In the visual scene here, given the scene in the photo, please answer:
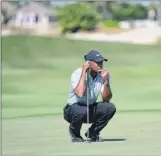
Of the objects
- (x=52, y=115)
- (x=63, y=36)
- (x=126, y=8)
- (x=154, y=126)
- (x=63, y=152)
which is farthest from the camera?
(x=63, y=36)

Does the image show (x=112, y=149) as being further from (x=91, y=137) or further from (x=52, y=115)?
(x=52, y=115)

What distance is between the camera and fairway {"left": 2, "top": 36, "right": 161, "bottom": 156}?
6295 millimetres

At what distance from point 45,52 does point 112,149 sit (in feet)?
9.33

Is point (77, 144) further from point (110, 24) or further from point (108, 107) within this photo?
point (110, 24)

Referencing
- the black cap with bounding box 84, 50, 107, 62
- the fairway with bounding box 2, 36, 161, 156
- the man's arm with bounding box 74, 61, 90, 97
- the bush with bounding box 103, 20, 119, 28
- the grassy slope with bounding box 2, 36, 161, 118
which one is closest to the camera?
the man's arm with bounding box 74, 61, 90, 97

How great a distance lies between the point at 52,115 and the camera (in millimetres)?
7277

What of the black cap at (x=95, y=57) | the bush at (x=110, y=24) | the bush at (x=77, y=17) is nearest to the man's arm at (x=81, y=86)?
the black cap at (x=95, y=57)

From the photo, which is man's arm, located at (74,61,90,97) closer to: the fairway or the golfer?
the golfer

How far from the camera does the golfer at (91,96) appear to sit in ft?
19.3

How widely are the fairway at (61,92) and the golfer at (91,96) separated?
0.23 m

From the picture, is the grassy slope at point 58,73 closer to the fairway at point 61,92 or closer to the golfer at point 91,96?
the fairway at point 61,92

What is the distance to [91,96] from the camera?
5.92 metres

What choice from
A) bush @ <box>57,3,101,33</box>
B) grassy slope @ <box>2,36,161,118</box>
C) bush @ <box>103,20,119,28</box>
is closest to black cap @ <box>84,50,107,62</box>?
grassy slope @ <box>2,36,161,118</box>

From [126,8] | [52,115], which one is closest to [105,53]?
[126,8]
